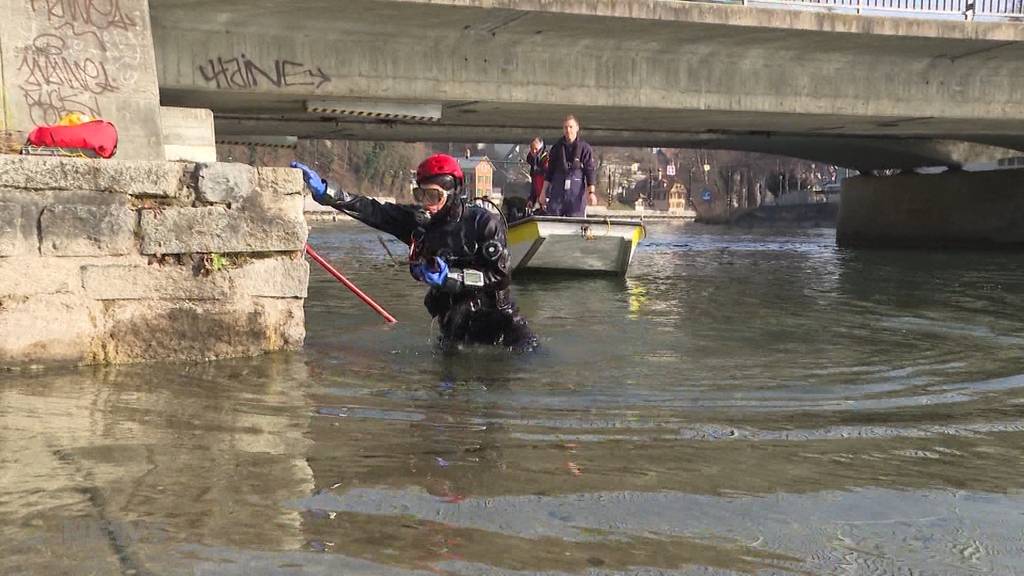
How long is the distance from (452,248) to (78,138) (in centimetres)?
266

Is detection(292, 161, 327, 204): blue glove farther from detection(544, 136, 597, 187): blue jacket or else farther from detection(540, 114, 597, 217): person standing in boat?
detection(544, 136, 597, 187): blue jacket

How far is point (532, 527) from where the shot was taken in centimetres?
312

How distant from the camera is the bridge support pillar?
28.8m

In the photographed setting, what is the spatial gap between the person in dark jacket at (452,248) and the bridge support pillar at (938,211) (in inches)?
1032

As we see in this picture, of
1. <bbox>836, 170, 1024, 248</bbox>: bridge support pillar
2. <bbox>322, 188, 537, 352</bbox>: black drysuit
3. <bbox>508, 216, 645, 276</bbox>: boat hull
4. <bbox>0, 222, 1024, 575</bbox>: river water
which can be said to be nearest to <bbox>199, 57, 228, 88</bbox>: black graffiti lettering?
<bbox>508, 216, 645, 276</bbox>: boat hull

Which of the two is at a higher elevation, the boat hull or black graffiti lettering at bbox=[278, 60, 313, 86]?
black graffiti lettering at bbox=[278, 60, 313, 86]

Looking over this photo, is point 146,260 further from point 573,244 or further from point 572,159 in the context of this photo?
point 573,244

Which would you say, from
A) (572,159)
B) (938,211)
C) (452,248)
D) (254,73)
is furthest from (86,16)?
(938,211)

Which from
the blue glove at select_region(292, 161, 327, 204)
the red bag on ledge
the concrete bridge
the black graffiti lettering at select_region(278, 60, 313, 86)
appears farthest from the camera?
the black graffiti lettering at select_region(278, 60, 313, 86)

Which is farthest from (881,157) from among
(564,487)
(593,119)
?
(564,487)

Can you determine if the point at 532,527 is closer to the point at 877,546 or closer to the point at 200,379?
the point at 877,546

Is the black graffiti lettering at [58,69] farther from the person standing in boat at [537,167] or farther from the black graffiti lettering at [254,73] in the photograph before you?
the person standing in boat at [537,167]

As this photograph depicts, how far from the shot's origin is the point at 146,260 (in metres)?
6.20

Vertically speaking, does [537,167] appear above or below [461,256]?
above
